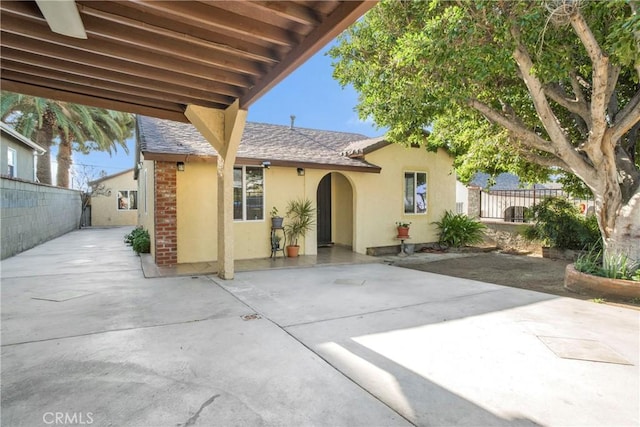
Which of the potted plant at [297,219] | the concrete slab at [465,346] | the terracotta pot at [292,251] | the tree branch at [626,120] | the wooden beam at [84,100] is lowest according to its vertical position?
the concrete slab at [465,346]

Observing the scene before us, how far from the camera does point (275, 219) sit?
31.7ft

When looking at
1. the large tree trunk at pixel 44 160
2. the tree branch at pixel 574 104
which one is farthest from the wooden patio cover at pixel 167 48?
the large tree trunk at pixel 44 160

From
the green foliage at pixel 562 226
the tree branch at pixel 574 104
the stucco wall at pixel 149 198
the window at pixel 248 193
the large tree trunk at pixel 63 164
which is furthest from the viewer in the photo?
the large tree trunk at pixel 63 164

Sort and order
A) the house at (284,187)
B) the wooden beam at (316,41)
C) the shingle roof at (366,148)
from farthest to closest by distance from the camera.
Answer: the shingle roof at (366,148) < the house at (284,187) < the wooden beam at (316,41)

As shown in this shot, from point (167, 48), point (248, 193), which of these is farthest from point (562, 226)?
point (167, 48)

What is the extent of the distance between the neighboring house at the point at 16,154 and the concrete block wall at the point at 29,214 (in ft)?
4.11

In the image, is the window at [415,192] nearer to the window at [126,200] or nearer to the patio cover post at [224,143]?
the patio cover post at [224,143]

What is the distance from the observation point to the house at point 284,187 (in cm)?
850

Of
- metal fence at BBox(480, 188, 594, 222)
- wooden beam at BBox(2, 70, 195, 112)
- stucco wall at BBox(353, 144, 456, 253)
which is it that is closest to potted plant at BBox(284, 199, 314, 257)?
stucco wall at BBox(353, 144, 456, 253)

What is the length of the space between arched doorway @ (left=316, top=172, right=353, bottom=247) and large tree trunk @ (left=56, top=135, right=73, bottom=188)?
16537 millimetres

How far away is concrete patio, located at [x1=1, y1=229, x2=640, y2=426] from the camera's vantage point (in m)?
2.68

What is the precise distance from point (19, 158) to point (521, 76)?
18.4 m

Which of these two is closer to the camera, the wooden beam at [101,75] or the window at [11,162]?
the wooden beam at [101,75]

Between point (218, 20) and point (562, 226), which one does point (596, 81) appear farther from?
point (218, 20)
